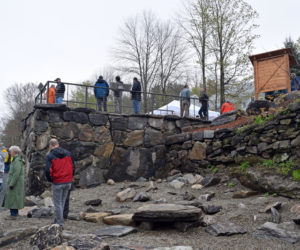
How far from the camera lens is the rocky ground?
3990 millimetres

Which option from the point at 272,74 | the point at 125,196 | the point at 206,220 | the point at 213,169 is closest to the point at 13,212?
the point at 125,196

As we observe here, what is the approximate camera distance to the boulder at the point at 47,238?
3.84m

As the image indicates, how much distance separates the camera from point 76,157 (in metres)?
9.24

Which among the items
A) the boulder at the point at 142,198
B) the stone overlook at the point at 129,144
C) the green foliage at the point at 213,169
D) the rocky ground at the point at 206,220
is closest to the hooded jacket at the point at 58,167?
the rocky ground at the point at 206,220

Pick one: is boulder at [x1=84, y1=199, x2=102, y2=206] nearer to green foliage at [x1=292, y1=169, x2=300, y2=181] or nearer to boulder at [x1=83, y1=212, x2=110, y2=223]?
boulder at [x1=83, y1=212, x2=110, y2=223]

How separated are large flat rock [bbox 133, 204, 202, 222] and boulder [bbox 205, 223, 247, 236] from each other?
255mm

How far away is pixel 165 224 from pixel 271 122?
3623 mm

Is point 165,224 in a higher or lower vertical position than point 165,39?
lower

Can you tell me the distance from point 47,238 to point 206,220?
245 centimetres

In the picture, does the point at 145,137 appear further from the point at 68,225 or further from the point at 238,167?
the point at 68,225

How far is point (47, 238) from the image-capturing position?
3885 millimetres

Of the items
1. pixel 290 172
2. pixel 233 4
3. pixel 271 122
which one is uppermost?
pixel 233 4

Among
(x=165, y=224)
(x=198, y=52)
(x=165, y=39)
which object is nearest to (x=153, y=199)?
(x=165, y=224)

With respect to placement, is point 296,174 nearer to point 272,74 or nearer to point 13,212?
point 272,74
